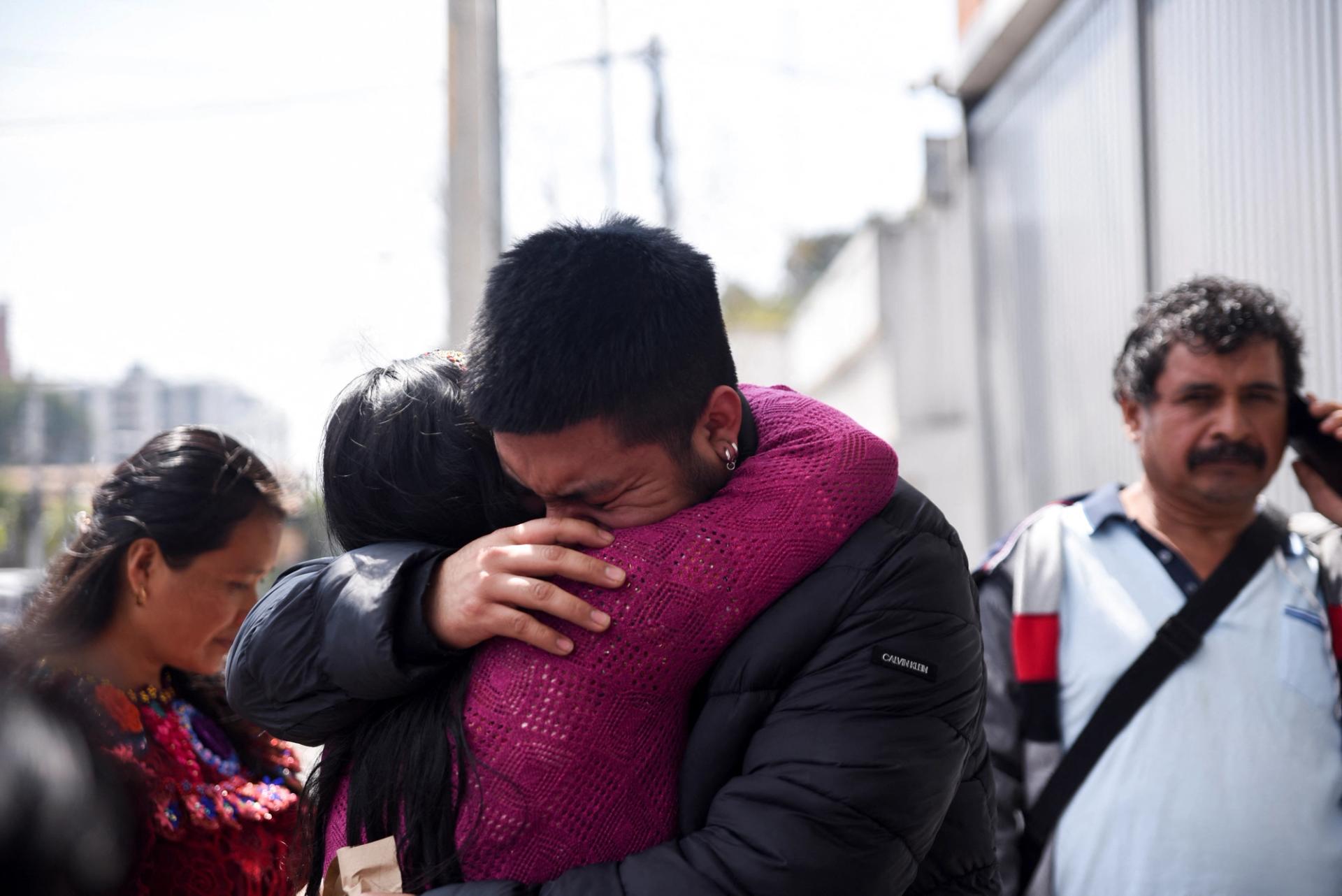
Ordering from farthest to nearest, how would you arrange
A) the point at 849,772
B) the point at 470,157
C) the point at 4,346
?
the point at 4,346
the point at 470,157
the point at 849,772

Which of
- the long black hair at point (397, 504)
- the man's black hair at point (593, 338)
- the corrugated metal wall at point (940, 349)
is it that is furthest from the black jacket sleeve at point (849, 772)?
the corrugated metal wall at point (940, 349)

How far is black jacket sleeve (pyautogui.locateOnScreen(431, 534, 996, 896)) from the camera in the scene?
125 cm

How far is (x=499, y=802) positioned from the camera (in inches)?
51.9

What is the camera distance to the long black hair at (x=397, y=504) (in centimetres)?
140

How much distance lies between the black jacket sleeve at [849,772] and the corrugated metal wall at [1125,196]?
2.69 m

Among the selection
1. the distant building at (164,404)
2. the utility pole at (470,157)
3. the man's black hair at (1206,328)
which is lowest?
the man's black hair at (1206,328)

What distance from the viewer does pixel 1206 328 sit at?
2.84 metres

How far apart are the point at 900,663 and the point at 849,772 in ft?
0.46

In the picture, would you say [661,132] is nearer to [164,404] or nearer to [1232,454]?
[164,404]

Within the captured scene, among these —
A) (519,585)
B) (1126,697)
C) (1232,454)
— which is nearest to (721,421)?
(519,585)

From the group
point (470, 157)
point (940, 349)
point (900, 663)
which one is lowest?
point (900, 663)

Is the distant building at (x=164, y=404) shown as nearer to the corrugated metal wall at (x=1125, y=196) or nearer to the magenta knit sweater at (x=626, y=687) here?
the corrugated metal wall at (x=1125, y=196)

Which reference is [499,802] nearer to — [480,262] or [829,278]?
[480,262]

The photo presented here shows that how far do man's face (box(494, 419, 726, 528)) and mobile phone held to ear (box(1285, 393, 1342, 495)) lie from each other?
1973 mm
